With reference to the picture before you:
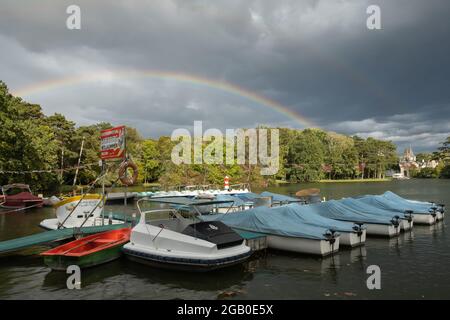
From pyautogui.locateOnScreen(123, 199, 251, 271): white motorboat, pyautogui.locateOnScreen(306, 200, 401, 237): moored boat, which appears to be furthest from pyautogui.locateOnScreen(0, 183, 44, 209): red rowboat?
pyautogui.locateOnScreen(306, 200, 401, 237): moored boat

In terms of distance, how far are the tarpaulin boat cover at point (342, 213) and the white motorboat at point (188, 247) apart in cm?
1279

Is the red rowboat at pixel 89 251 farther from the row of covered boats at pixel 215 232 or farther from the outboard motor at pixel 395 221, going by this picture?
the outboard motor at pixel 395 221

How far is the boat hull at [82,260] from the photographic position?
18.2 metres

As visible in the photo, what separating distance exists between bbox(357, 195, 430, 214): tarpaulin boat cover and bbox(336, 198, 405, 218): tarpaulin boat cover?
1.19 meters

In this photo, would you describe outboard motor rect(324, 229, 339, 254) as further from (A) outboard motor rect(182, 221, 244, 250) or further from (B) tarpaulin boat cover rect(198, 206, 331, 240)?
(A) outboard motor rect(182, 221, 244, 250)

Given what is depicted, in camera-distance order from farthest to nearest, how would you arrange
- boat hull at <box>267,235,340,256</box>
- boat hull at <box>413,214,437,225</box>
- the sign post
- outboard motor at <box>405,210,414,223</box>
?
1. boat hull at <box>413,214,437,225</box>
2. outboard motor at <box>405,210,414,223</box>
3. the sign post
4. boat hull at <box>267,235,340,256</box>

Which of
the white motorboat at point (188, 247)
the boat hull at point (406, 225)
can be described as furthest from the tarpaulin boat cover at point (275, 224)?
the boat hull at point (406, 225)

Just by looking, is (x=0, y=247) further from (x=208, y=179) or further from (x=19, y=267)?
(x=208, y=179)

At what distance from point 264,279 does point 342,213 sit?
1470 centimetres

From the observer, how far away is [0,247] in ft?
66.7

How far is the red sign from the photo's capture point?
941 inches
